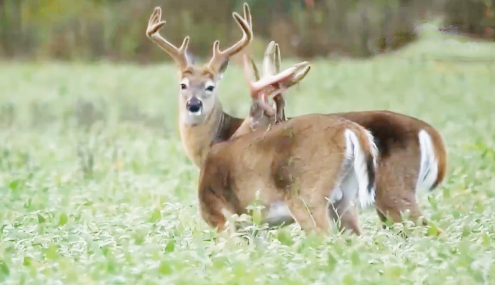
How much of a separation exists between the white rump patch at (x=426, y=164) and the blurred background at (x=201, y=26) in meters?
17.8

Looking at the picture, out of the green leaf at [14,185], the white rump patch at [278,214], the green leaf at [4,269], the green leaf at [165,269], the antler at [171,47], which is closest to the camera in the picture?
the green leaf at [165,269]

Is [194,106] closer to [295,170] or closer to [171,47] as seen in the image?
[171,47]

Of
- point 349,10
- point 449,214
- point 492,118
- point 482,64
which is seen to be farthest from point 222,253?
point 349,10

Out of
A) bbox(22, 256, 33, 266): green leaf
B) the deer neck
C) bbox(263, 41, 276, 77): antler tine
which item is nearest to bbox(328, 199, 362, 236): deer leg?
bbox(263, 41, 276, 77): antler tine

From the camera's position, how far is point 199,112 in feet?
26.4

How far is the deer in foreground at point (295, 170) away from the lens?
6.21 m

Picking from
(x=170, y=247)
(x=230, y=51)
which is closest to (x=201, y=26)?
(x=230, y=51)

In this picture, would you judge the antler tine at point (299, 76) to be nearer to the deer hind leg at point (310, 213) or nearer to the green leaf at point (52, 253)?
the deer hind leg at point (310, 213)

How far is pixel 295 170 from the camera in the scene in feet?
20.6

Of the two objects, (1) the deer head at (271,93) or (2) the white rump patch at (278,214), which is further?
(1) the deer head at (271,93)

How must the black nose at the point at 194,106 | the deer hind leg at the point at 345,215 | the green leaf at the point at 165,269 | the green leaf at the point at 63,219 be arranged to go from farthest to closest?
the black nose at the point at 194,106 → the green leaf at the point at 63,219 → the deer hind leg at the point at 345,215 → the green leaf at the point at 165,269

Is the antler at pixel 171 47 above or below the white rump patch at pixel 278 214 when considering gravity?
above

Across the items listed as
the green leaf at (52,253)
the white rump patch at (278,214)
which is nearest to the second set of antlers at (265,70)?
the white rump patch at (278,214)

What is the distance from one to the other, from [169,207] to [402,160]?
1.81 meters
